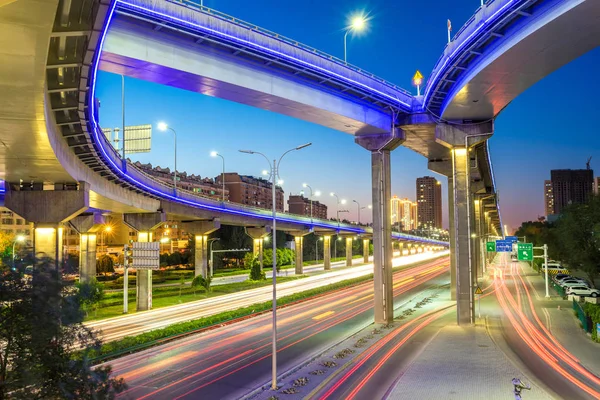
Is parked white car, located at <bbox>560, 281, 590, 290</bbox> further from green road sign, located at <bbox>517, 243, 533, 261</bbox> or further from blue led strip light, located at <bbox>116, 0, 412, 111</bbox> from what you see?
blue led strip light, located at <bbox>116, 0, 412, 111</bbox>

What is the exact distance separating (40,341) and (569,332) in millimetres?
31559

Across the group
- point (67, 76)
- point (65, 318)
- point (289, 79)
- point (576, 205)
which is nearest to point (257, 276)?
point (576, 205)

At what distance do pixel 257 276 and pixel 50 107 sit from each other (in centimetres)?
5860

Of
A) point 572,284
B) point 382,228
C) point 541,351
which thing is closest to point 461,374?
point 541,351

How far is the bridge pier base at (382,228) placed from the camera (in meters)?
35.1

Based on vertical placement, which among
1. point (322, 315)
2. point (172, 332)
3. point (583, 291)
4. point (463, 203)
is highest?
point (463, 203)

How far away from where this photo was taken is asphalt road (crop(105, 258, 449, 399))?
19.8 meters

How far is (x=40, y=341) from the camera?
8.69m

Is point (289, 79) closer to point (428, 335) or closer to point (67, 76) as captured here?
point (67, 76)

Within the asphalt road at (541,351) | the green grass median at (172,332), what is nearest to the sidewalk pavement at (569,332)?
the asphalt road at (541,351)

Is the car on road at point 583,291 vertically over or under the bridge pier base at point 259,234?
under

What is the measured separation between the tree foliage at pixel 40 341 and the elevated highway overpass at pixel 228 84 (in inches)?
190

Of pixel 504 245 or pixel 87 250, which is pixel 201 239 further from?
pixel 504 245

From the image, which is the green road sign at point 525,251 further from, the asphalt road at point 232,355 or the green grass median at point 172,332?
the green grass median at point 172,332
